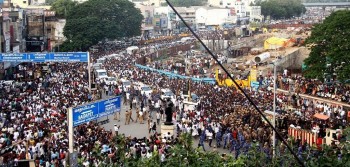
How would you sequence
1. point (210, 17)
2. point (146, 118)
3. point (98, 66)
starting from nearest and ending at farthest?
point (146, 118)
point (98, 66)
point (210, 17)

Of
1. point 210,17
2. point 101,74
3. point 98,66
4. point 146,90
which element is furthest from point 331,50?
point 210,17

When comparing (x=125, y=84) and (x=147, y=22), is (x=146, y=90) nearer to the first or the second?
(x=125, y=84)

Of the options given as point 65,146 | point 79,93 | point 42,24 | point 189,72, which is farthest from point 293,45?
point 65,146

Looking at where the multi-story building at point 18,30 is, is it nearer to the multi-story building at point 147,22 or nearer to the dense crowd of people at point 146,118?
the dense crowd of people at point 146,118

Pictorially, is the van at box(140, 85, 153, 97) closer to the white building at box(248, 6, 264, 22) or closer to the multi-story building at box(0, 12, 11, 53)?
the multi-story building at box(0, 12, 11, 53)

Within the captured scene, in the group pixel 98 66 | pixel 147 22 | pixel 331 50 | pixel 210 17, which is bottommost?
pixel 98 66

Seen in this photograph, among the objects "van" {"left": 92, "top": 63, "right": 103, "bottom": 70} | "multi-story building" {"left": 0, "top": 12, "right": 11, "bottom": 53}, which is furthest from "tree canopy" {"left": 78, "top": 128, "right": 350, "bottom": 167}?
"van" {"left": 92, "top": 63, "right": 103, "bottom": 70}
